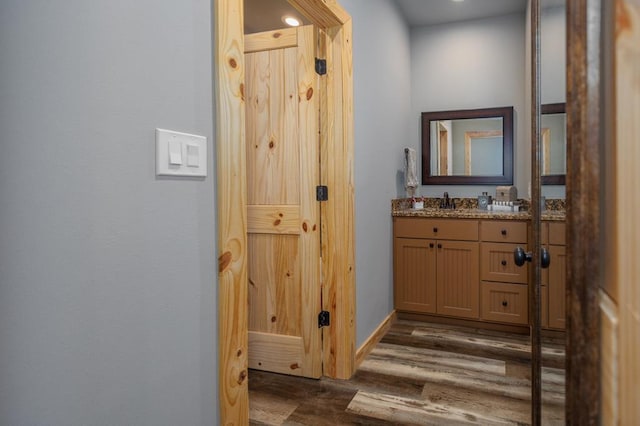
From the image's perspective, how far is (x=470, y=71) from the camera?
396 centimetres

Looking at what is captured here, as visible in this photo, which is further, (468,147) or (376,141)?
(468,147)

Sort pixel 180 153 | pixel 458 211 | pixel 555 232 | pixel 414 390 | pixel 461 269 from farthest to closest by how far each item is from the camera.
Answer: pixel 458 211
pixel 461 269
pixel 414 390
pixel 180 153
pixel 555 232

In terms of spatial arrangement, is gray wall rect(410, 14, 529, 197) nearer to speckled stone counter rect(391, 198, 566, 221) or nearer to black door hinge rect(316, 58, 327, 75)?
speckled stone counter rect(391, 198, 566, 221)

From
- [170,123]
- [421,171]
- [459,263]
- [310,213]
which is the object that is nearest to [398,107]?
[421,171]

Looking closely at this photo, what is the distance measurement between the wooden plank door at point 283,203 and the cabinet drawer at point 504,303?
4.99 ft

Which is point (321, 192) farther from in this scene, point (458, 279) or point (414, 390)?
point (458, 279)

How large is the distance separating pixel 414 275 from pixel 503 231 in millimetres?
779

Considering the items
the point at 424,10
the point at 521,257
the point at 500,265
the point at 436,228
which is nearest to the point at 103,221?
the point at 521,257

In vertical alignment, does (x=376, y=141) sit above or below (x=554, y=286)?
above

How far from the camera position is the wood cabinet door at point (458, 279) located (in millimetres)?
3330

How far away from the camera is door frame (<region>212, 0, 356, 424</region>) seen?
1.32m

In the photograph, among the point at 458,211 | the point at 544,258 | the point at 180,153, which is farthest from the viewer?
the point at 458,211

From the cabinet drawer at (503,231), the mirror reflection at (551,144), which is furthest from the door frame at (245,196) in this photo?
the cabinet drawer at (503,231)

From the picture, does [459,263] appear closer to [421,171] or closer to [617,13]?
[421,171]
